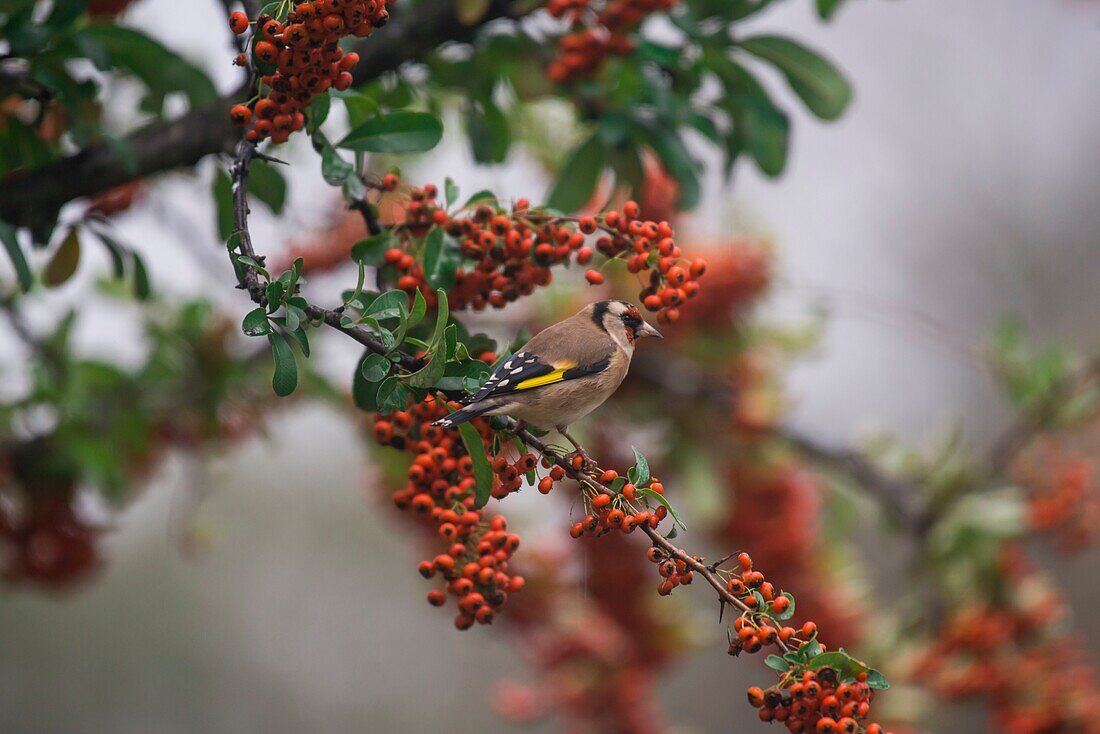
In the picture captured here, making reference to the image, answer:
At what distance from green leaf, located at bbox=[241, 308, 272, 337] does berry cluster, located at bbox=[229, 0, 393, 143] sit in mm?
319

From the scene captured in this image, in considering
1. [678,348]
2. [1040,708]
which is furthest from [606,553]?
[1040,708]

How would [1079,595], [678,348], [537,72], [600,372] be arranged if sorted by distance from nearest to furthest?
1. [600,372]
2. [537,72]
3. [678,348]
4. [1079,595]

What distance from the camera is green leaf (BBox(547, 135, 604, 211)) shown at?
7.70 ft

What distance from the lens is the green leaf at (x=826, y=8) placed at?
7.72ft

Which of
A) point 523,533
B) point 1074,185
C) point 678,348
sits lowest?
point 1074,185

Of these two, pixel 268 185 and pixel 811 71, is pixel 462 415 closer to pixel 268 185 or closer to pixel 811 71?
pixel 268 185

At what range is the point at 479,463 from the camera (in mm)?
1477

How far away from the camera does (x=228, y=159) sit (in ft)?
6.48

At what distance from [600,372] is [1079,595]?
680 centimetres

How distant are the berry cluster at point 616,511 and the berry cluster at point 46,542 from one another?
219 centimetres

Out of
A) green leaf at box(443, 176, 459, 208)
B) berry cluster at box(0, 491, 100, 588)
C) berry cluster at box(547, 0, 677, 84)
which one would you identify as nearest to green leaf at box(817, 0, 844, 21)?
berry cluster at box(547, 0, 677, 84)

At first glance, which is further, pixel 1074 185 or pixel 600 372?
pixel 1074 185

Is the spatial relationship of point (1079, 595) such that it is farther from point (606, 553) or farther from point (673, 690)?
point (606, 553)

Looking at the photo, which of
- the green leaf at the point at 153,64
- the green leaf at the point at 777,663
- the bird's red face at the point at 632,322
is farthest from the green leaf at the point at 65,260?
the green leaf at the point at 777,663
